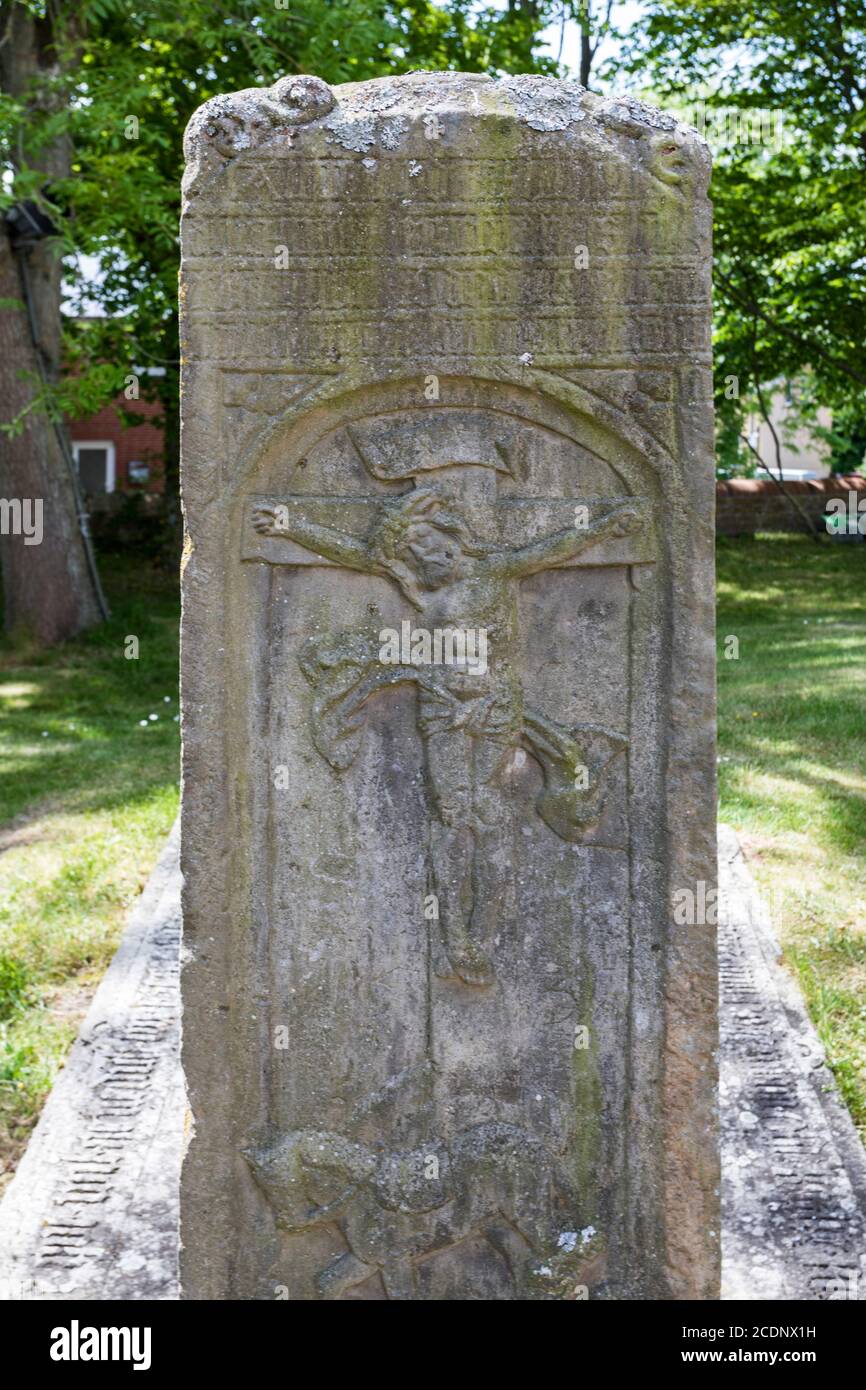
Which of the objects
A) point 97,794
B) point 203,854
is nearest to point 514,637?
point 203,854

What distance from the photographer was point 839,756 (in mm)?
8047

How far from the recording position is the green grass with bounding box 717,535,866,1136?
5.08 m

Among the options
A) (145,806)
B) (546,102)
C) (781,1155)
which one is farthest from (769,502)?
(546,102)

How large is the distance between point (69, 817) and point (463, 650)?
16.1ft

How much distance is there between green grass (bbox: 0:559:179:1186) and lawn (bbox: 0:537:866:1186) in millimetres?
11

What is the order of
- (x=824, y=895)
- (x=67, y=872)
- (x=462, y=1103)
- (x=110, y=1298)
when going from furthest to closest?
(x=67, y=872)
(x=824, y=895)
(x=110, y=1298)
(x=462, y=1103)

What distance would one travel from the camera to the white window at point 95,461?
27469 millimetres

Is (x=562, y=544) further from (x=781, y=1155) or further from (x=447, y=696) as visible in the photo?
(x=781, y=1155)

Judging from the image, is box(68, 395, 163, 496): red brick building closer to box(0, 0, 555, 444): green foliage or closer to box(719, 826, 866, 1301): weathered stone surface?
box(0, 0, 555, 444): green foliage

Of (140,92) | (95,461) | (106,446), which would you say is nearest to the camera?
(140,92)

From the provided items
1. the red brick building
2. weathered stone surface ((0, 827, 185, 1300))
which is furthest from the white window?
weathered stone surface ((0, 827, 185, 1300))

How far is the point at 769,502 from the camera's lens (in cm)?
2127

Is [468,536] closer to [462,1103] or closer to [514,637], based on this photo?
[514,637]
